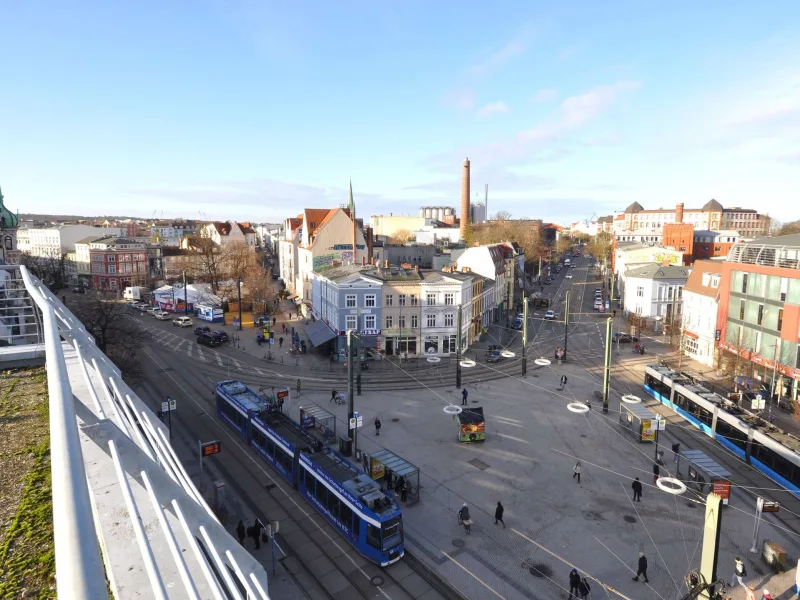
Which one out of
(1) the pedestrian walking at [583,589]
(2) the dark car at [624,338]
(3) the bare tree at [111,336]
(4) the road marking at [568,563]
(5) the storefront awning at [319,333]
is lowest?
(4) the road marking at [568,563]

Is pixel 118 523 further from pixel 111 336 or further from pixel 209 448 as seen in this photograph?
pixel 111 336

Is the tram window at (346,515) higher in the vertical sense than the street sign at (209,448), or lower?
lower

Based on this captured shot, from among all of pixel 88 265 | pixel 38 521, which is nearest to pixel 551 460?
pixel 38 521

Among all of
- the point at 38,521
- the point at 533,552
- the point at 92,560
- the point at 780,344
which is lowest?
the point at 533,552

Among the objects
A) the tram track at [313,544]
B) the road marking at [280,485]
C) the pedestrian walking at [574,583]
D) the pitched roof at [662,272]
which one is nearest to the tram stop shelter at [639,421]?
the pedestrian walking at [574,583]

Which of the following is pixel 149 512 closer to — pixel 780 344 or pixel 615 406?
pixel 615 406

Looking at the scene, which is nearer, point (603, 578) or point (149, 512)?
point (149, 512)

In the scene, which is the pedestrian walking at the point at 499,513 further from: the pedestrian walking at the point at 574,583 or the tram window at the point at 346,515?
the tram window at the point at 346,515
